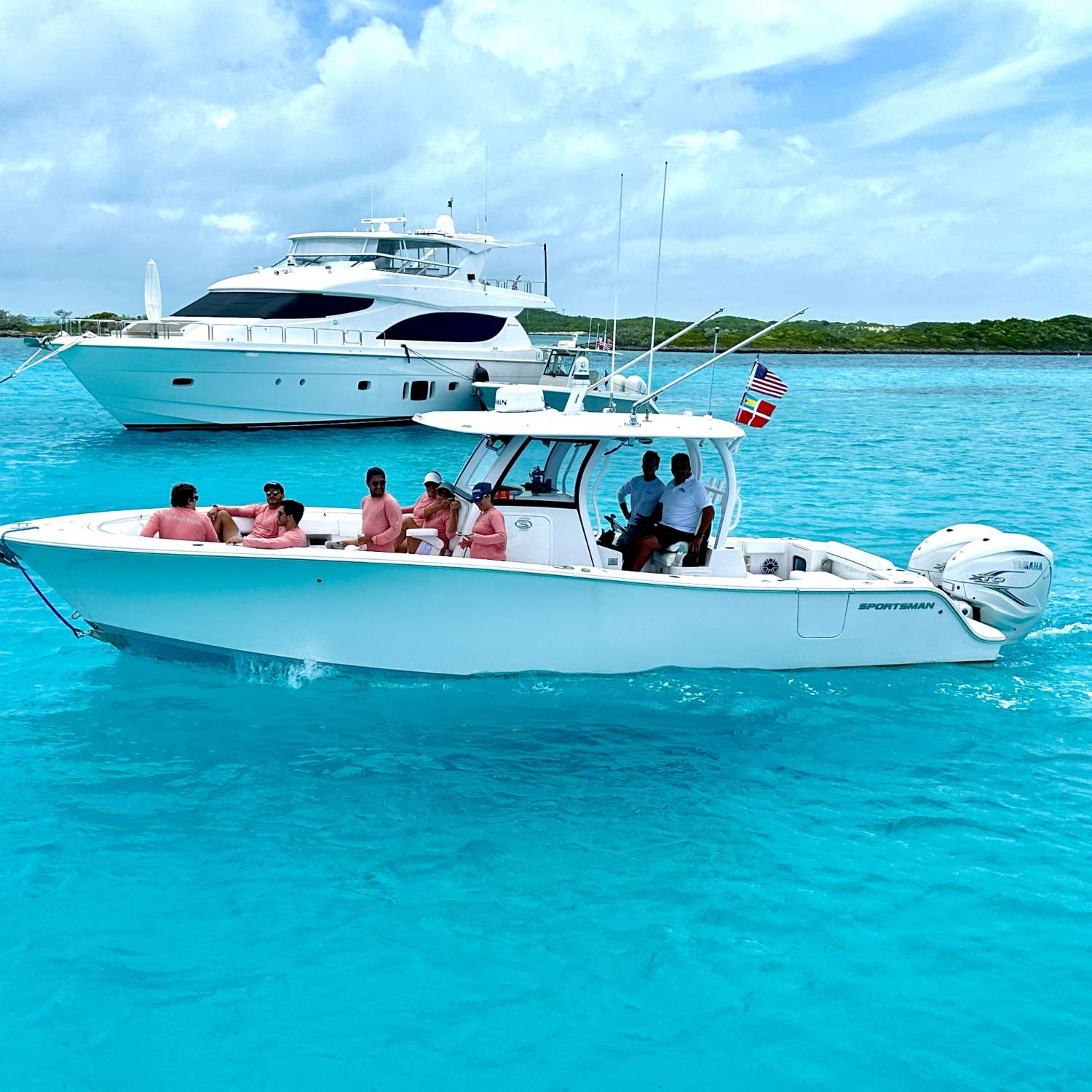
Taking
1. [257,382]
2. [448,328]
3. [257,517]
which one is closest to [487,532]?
[257,517]

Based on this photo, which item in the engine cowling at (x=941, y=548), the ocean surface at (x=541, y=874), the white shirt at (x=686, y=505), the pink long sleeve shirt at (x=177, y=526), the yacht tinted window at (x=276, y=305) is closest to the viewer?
the ocean surface at (x=541, y=874)

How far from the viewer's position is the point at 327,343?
26.7m

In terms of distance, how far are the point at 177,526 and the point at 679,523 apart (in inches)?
164

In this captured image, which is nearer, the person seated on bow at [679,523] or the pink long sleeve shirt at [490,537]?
the pink long sleeve shirt at [490,537]

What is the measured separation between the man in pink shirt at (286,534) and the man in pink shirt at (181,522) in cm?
28

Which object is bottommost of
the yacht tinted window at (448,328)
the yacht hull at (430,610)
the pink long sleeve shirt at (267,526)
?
the yacht hull at (430,610)

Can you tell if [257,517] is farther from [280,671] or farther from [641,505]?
[641,505]

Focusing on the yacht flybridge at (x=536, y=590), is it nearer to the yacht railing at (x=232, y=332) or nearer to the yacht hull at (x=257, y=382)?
the yacht hull at (x=257, y=382)

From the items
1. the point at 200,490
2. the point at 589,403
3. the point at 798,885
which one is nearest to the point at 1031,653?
the point at 798,885

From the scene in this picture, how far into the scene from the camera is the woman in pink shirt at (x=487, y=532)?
8.19 meters

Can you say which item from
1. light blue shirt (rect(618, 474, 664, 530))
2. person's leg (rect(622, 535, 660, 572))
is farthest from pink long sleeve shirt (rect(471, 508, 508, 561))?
light blue shirt (rect(618, 474, 664, 530))

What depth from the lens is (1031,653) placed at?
33.7 ft

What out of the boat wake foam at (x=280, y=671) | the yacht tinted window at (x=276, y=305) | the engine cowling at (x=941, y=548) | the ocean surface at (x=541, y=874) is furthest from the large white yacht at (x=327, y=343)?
the engine cowling at (x=941, y=548)

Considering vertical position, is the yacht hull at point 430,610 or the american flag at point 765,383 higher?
the american flag at point 765,383
